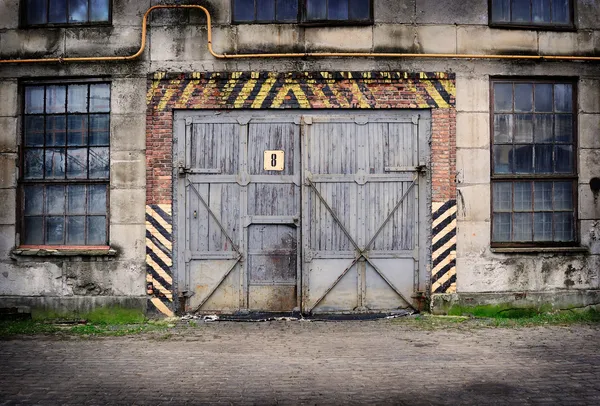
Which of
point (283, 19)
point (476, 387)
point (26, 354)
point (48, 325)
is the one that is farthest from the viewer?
point (283, 19)

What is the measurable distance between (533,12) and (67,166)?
8.85 metres

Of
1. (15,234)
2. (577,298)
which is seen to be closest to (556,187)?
(577,298)

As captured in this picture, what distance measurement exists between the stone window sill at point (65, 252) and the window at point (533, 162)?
6.87 metres

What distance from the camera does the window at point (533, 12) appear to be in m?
9.57

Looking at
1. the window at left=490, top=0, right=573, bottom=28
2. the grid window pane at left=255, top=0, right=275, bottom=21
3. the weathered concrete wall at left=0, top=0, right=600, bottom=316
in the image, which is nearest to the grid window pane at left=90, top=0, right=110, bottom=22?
the weathered concrete wall at left=0, top=0, right=600, bottom=316

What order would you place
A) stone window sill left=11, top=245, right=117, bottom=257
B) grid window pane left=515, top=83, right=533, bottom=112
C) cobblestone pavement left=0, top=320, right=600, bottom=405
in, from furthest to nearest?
1. grid window pane left=515, top=83, right=533, bottom=112
2. stone window sill left=11, top=245, right=117, bottom=257
3. cobblestone pavement left=0, top=320, right=600, bottom=405

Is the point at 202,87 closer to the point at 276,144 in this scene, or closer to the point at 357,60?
the point at 276,144

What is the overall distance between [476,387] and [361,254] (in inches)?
150

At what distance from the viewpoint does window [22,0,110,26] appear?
9484 mm

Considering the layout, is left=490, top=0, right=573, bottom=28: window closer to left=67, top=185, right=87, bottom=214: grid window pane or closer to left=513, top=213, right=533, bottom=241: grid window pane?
left=513, top=213, right=533, bottom=241: grid window pane

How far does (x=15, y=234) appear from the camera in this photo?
9.31 meters

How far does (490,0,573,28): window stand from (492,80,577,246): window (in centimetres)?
109

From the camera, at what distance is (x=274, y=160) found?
9320 mm

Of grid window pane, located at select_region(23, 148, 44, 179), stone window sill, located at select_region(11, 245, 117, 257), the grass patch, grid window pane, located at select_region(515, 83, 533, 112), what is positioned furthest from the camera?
grid window pane, located at select_region(515, 83, 533, 112)
